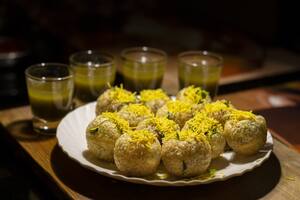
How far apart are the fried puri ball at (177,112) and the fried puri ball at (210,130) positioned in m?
0.07

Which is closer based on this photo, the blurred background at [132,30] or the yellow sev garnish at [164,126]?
the yellow sev garnish at [164,126]

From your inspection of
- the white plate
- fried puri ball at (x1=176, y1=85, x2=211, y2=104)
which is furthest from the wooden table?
fried puri ball at (x1=176, y1=85, x2=211, y2=104)

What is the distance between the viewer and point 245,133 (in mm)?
1190

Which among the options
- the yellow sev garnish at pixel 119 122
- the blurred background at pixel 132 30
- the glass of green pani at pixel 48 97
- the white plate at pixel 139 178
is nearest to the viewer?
the white plate at pixel 139 178

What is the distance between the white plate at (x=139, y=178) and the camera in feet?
3.54

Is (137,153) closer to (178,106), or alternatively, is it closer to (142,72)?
(178,106)

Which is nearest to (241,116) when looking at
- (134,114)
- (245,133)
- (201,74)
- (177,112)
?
(245,133)

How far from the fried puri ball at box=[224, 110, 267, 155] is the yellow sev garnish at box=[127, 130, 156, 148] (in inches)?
8.2

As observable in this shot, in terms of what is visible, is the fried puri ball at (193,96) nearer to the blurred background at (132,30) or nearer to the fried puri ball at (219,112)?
the fried puri ball at (219,112)

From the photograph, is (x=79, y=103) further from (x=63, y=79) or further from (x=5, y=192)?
(x=5, y=192)

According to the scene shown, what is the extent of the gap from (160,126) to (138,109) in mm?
111

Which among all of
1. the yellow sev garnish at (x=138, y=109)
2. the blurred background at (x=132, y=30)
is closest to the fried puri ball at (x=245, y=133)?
the yellow sev garnish at (x=138, y=109)

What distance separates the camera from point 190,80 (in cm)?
161

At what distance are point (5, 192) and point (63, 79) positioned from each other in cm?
35
